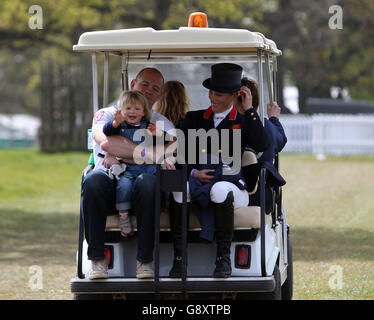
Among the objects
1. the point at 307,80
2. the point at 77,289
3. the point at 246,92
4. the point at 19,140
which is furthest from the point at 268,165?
the point at 19,140

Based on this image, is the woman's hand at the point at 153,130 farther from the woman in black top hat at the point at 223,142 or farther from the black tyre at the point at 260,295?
the black tyre at the point at 260,295

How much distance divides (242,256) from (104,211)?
3.09 feet

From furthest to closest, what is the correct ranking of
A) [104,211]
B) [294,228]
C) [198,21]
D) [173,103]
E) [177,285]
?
[294,228], [173,103], [198,21], [104,211], [177,285]

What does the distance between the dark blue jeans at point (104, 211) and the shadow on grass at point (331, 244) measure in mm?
4848

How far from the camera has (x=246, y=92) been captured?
6855 millimetres

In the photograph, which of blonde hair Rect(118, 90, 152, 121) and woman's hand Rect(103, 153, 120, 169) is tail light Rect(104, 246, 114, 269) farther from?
blonde hair Rect(118, 90, 152, 121)

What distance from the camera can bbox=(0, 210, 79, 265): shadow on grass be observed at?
37.5ft

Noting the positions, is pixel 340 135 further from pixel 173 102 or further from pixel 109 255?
pixel 109 255

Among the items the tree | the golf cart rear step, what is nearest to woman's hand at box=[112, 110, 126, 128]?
the golf cart rear step

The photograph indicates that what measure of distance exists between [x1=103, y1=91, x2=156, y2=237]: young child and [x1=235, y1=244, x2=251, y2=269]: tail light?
27.8 inches

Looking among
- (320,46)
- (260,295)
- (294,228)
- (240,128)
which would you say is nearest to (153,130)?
(240,128)

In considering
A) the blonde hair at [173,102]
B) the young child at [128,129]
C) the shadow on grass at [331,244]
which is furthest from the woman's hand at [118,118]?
the shadow on grass at [331,244]

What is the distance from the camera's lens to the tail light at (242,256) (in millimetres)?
6465

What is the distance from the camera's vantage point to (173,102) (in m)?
7.35
